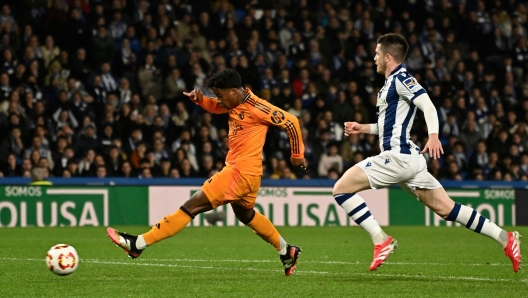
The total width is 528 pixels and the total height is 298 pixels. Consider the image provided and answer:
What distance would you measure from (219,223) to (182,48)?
13.7 ft

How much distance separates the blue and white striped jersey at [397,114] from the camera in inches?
308

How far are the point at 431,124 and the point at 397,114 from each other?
0.39 meters

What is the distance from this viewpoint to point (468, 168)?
64.7ft

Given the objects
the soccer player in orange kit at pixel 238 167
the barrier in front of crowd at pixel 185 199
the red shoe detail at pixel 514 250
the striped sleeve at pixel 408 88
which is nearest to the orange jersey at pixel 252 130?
the soccer player in orange kit at pixel 238 167

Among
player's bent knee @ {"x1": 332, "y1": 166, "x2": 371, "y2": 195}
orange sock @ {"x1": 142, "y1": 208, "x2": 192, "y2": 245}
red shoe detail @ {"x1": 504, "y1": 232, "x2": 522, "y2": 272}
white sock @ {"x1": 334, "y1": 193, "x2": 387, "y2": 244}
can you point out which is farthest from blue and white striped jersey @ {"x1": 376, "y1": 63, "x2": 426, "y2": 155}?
orange sock @ {"x1": 142, "y1": 208, "x2": 192, "y2": 245}

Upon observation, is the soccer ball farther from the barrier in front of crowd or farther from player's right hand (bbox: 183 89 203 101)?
the barrier in front of crowd

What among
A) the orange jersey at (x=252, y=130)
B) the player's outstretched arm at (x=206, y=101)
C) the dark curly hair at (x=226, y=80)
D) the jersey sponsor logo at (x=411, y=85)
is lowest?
the orange jersey at (x=252, y=130)

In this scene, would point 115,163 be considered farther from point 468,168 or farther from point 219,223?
point 468,168

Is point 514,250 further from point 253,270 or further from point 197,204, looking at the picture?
point 197,204

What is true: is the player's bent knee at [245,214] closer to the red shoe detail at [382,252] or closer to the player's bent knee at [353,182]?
the player's bent knee at [353,182]

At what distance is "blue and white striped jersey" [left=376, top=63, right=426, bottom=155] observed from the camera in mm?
7812

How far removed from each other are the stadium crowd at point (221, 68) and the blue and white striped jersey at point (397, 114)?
995cm

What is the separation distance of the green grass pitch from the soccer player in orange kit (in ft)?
1.15

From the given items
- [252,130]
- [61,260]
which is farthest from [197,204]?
[61,260]
